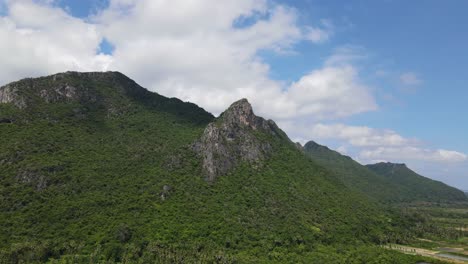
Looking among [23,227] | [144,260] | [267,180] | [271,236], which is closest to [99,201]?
[23,227]

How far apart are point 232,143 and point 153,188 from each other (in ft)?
142

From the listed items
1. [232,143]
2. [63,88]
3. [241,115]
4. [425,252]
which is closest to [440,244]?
[425,252]

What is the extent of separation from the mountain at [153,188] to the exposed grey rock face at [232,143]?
1.66ft

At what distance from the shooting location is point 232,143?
161 meters

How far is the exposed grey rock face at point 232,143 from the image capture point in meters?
151

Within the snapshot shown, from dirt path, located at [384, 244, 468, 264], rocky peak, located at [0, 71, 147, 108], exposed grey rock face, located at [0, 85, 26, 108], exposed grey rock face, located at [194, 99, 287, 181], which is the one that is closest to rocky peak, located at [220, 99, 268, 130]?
exposed grey rock face, located at [194, 99, 287, 181]

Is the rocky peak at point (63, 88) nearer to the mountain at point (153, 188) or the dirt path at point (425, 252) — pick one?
the mountain at point (153, 188)

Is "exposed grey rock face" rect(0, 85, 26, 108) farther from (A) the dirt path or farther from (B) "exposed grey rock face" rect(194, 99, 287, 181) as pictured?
(A) the dirt path

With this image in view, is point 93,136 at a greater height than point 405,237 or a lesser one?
greater

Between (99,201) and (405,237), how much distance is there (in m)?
123

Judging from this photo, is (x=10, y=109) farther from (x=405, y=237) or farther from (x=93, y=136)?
A: (x=405, y=237)

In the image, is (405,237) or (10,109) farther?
(405,237)

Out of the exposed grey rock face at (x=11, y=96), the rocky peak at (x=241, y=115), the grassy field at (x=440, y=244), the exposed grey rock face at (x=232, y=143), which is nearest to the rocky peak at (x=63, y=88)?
the exposed grey rock face at (x=11, y=96)

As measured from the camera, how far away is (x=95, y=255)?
9575 cm
